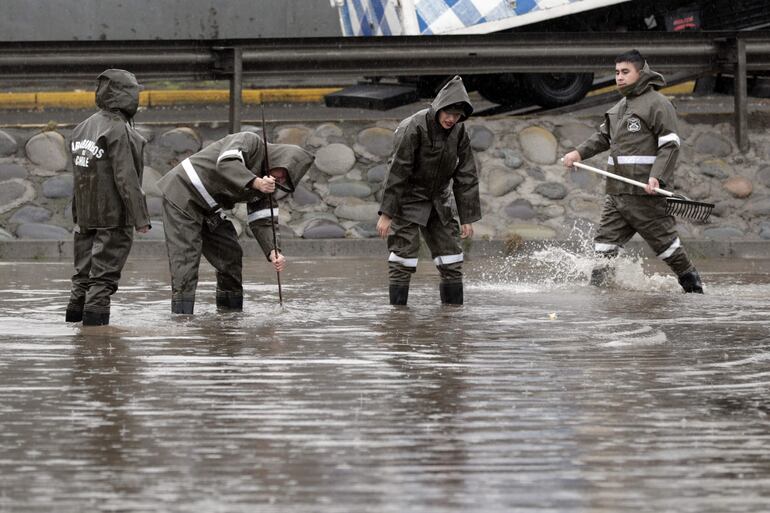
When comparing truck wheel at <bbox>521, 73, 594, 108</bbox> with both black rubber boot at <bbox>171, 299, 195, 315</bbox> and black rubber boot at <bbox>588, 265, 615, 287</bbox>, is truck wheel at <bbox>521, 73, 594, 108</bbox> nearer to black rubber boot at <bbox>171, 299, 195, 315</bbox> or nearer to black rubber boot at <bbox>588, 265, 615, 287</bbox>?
black rubber boot at <bbox>588, 265, 615, 287</bbox>

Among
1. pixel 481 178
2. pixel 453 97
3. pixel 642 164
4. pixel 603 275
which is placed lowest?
pixel 603 275

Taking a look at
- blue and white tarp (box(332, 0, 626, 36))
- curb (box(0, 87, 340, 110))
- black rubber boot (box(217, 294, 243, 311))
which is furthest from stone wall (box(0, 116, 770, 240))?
black rubber boot (box(217, 294, 243, 311))

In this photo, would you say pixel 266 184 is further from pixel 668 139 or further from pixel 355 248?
pixel 355 248

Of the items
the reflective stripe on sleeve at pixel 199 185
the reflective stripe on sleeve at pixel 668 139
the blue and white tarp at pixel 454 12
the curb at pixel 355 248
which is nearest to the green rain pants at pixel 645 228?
the reflective stripe on sleeve at pixel 668 139

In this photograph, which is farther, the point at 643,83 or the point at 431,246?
the point at 643,83

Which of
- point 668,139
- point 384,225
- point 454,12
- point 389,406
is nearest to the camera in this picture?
point 389,406

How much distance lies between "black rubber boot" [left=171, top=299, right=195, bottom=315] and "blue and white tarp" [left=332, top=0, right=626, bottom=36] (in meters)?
7.84

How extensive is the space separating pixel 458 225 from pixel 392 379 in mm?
3924

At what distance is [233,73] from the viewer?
16797 mm

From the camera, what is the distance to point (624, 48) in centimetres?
1719

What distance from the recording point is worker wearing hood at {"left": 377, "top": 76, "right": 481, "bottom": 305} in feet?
36.9

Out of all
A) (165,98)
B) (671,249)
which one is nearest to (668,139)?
(671,249)

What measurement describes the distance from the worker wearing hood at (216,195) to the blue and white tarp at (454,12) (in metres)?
7.45

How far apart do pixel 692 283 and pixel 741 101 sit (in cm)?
502
